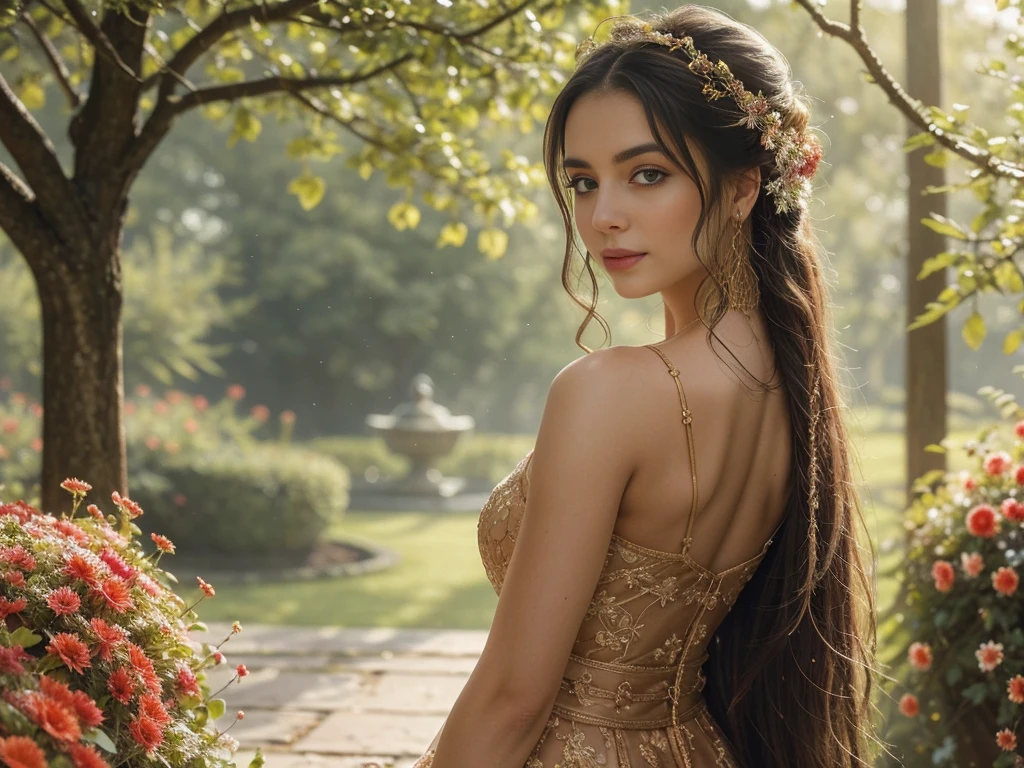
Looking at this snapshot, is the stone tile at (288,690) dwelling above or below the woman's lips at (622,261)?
below

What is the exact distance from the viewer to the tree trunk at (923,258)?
475cm

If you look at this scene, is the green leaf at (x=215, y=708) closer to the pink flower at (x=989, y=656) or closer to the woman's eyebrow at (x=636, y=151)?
the woman's eyebrow at (x=636, y=151)

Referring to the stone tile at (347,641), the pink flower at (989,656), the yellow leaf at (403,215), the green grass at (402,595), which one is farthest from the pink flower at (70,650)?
the green grass at (402,595)

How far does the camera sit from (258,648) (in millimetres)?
4559

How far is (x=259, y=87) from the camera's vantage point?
2.85 m

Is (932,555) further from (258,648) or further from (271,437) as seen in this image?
(271,437)

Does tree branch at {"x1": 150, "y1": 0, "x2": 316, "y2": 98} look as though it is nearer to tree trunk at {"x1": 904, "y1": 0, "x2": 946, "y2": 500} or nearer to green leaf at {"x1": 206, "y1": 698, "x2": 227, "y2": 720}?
green leaf at {"x1": 206, "y1": 698, "x2": 227, "y2": 720}

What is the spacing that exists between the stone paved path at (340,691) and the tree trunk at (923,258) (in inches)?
89.9

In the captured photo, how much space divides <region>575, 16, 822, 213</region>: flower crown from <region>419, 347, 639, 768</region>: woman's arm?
51 cm

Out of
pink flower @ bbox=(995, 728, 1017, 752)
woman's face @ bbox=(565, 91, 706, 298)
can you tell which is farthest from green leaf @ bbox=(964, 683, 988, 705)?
woman's face @ bbox=(565, 91, 706, 298)

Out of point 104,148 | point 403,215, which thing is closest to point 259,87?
point 104,148

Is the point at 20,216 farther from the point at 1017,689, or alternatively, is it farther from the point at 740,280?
the point at 1017,689

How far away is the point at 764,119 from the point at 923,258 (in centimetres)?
335

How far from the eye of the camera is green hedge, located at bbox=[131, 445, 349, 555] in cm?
990
